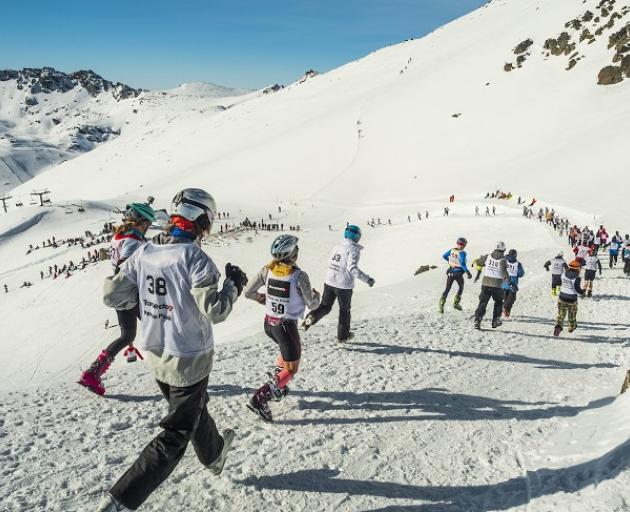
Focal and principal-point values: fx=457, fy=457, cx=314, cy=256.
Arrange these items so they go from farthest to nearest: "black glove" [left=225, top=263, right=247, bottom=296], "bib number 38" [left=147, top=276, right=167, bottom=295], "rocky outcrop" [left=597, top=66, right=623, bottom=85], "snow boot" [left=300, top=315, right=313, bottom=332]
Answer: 1. "rocky outcrop" [left=597, top=66, right=623, bottom=85]
2. "snow boot" [left=300, top=315, right=313, bottom=332]
3. "black glove" [left=225, top=263, right=247, bottom=296]
4. "bib number 38" [left=147, top=276, right=167, bottom=295]

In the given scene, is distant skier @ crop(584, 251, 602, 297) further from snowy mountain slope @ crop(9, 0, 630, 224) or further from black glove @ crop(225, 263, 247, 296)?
snowy mountain slope @ crop(9, 0, 630, 224)

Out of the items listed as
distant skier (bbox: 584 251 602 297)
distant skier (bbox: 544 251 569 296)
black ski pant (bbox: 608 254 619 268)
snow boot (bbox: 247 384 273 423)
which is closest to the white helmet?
snow boot (bbox: 247 384 273 423)

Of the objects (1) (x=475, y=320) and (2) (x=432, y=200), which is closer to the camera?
(1) (x=475, y=320)

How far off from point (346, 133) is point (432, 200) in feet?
112

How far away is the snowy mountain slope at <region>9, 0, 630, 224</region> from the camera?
50.6 m

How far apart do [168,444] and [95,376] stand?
325 centimetres

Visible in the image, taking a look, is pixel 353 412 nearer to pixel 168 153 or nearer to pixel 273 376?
pixel 273 376

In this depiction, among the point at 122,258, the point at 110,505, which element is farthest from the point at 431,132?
the point at 110,505

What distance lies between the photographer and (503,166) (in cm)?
5288

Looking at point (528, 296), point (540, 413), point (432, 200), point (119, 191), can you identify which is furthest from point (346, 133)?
point (540, 413)

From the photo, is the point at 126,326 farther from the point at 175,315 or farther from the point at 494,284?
the point at 494,284

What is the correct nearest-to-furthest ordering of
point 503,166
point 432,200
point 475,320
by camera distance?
point 475,320
point 432,200
point 503,166

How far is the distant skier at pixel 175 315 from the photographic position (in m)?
3.42

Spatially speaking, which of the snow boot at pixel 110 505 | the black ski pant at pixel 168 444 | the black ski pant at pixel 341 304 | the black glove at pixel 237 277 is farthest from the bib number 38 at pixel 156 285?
the black ski pant at pixel 341 304
